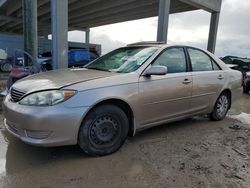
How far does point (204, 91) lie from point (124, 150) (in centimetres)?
192

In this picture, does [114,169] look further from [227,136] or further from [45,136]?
[227,136]

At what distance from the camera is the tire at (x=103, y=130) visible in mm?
2910

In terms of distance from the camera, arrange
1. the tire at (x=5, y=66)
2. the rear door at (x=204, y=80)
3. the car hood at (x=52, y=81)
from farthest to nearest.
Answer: the tire at (x=5, y=66) < the rear door at (x=204, y=80) < the car hood at (x=52, y=81)

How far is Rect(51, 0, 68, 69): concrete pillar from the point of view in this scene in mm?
5242

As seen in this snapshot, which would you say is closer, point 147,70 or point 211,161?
point 211,161

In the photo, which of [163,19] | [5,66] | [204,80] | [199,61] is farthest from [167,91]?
[5,66]

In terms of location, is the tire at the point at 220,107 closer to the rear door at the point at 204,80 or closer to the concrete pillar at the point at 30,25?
the rear door at the point at 204,80

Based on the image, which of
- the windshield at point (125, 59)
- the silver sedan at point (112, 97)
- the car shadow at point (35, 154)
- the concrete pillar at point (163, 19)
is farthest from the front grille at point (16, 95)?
the concrete pillar at point (163, 19)

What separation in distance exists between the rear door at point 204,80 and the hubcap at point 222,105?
0.31 m

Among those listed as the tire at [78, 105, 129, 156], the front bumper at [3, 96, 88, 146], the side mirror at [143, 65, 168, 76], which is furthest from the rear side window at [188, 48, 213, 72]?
the front bumper at [3, 96, 88, 146]

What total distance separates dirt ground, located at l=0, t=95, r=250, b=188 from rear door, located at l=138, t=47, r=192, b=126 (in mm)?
427

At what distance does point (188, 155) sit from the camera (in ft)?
10.7

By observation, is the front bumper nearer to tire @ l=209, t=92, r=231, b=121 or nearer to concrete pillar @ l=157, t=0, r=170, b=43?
tire @ l=209, t=92, r=231, b=121

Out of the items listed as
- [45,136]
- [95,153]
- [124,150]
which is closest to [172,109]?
[124,150]
